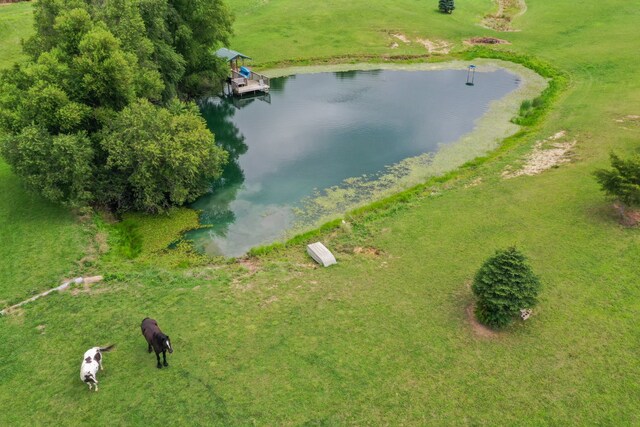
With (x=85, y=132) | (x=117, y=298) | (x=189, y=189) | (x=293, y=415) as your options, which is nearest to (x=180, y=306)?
(x=117, y=298)

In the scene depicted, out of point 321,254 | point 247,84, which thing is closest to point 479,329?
point 321,254

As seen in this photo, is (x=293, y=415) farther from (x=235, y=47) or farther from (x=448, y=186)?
(x=235, y=47)

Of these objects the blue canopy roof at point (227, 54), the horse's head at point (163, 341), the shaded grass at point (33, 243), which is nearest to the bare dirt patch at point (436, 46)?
the blue canopy roof at point (227, 54)

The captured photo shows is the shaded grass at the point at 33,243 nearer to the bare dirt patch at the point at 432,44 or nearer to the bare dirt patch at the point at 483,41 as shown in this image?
the bare dirt patch at the point at 432,44

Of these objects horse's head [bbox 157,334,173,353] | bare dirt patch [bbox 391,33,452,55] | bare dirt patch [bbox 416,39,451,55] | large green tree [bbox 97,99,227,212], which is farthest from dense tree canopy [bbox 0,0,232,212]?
bare dirt patch [bbox 416,39,451,55]

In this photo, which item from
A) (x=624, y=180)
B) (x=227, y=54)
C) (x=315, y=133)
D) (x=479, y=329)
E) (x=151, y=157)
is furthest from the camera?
(x=227, y=54)

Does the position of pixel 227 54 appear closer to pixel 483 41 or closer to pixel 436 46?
pixel 436 46
